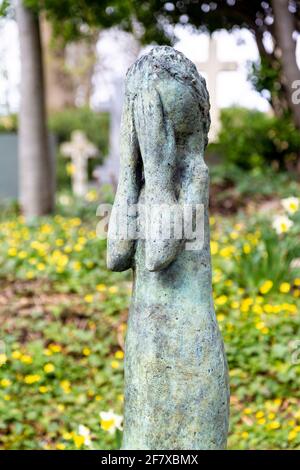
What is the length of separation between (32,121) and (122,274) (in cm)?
283

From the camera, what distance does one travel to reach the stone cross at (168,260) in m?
1.99

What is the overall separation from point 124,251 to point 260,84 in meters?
5.74

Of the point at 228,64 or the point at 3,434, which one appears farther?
the point at 228,64

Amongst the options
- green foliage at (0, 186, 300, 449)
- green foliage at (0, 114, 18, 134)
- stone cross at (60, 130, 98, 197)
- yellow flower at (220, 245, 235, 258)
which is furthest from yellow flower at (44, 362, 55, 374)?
green foliage at (0, 114, 18, 134)

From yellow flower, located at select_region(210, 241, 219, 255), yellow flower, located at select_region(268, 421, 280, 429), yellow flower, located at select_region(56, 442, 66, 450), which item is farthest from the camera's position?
yellow flower, located at select_region(210, 241, 219, 255)

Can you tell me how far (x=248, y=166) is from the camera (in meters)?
9.25

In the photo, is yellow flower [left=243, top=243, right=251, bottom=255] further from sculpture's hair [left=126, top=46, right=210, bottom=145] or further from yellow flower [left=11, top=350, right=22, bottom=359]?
sculpture's hair [left=126, top=46, right=210, bottom=145]

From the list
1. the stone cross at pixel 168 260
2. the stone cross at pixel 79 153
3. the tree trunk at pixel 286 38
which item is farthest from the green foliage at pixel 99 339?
the stone cross at pixel 79 153

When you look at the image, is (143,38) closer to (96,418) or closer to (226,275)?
(226,275)

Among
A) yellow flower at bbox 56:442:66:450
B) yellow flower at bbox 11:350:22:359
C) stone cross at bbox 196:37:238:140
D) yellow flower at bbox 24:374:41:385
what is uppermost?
stone cross at bbox 196:37:238:140

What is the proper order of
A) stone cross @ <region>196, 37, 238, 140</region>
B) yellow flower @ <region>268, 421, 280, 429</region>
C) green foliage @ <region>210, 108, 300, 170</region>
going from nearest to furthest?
yellow flower @ <region>268, 421, 280, 429</region>
stone cross @ <region>196, 37, 238, 140</region>
green foliage @ <region>210, 108, 300, 170</region>

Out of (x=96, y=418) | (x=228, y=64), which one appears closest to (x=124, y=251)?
(x=96, y=418)

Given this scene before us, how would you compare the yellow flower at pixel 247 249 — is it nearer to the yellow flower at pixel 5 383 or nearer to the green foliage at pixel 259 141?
the yellow flower at pixel 5 383

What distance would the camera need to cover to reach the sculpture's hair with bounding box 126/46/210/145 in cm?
197
